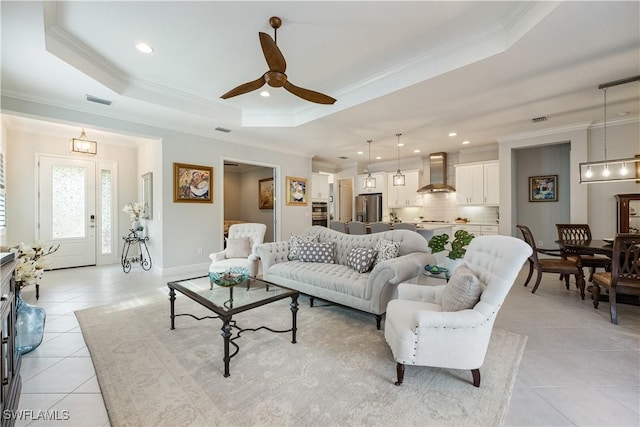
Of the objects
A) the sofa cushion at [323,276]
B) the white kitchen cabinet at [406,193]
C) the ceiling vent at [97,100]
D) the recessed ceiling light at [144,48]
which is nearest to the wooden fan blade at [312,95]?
the recessed ceiling light at [144,48]

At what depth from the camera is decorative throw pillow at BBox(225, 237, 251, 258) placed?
14.3 feet

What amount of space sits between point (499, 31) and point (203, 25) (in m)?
2.92

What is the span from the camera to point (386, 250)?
320cm

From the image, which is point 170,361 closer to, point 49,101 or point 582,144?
point 49,101

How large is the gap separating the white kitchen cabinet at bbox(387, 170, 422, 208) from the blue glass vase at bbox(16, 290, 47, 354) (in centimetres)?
761

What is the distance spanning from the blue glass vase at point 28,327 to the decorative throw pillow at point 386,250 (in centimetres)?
328

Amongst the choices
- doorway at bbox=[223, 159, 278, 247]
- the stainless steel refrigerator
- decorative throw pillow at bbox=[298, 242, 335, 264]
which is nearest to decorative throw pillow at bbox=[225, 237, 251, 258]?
decorative throw pillow at bbox=[298, 242, 335, 264]

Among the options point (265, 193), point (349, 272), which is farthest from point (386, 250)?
point (265, 193)

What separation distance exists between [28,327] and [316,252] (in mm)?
2881

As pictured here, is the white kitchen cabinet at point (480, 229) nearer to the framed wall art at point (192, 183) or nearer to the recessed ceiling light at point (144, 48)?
the framed wall art at point (192, 183)

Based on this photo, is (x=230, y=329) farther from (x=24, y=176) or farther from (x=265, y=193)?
(x=265, y=193)

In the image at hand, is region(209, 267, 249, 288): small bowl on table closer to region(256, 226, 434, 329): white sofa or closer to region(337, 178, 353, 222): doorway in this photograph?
region(256, 226, 434, 329): white sofa

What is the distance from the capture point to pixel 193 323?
2.89 m

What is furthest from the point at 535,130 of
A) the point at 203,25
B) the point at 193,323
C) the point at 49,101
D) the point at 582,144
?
the point at 49,101
